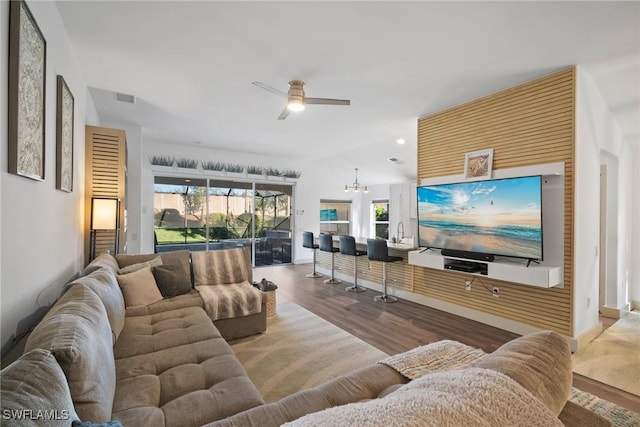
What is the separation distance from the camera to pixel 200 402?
4.48 ft

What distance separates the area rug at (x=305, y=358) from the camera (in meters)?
2.19

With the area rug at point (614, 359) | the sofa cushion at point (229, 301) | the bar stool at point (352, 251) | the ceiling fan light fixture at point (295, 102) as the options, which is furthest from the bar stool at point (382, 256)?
the ceiling fan light fixture at point (295, 102)

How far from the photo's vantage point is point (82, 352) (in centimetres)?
109

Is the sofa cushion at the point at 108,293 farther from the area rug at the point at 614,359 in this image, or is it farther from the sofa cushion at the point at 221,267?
the area rug at the point at 614,359

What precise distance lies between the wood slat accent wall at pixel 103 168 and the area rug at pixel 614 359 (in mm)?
5178

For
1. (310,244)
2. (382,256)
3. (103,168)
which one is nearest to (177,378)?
(103,168)

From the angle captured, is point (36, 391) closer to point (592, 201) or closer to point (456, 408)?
point (456, 408)

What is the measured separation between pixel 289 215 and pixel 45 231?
20.5 feet

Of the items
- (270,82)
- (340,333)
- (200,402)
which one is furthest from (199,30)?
(340,333)

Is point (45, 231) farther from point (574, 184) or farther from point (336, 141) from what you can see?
point (336, 141)

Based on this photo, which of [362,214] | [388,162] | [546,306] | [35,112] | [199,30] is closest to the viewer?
[35,112]

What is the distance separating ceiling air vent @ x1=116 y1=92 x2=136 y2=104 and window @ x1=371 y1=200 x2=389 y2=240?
22.2 ft

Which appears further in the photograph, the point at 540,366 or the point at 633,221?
the point at 633,221

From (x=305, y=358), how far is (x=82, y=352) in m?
2.03
